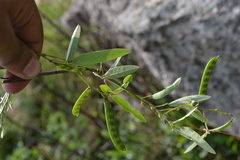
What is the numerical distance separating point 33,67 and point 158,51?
816mm

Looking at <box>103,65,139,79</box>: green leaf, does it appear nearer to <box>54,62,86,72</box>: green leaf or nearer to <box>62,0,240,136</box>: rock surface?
<box>54,62,86,72</box>: green leaf

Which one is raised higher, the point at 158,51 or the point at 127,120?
the point at 158,51

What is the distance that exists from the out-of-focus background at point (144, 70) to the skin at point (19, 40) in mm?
666

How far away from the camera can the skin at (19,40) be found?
0.54m

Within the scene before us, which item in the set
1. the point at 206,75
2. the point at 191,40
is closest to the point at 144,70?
the point at 191,40

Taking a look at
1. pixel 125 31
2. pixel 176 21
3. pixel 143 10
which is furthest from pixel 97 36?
pixel 176 21

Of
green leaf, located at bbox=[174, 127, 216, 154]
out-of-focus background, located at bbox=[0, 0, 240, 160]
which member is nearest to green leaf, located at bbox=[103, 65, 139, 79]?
green leaf, located at bbox=[174, 127, 216, 154]

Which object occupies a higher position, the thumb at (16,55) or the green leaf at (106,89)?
the thumb at (16,55)

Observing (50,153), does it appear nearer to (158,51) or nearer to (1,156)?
(1,156)

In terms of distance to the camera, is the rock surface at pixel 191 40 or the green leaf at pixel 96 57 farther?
the rock surface at pixel 191 40

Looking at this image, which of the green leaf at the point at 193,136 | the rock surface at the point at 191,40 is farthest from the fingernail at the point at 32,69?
the rock surface at the point at 191,40

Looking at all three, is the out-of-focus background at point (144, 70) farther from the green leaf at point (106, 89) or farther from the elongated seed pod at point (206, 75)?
the green leaf at point (106, 89)

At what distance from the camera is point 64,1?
272 cm

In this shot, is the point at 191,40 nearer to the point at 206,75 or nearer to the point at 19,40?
the point at 206,75
